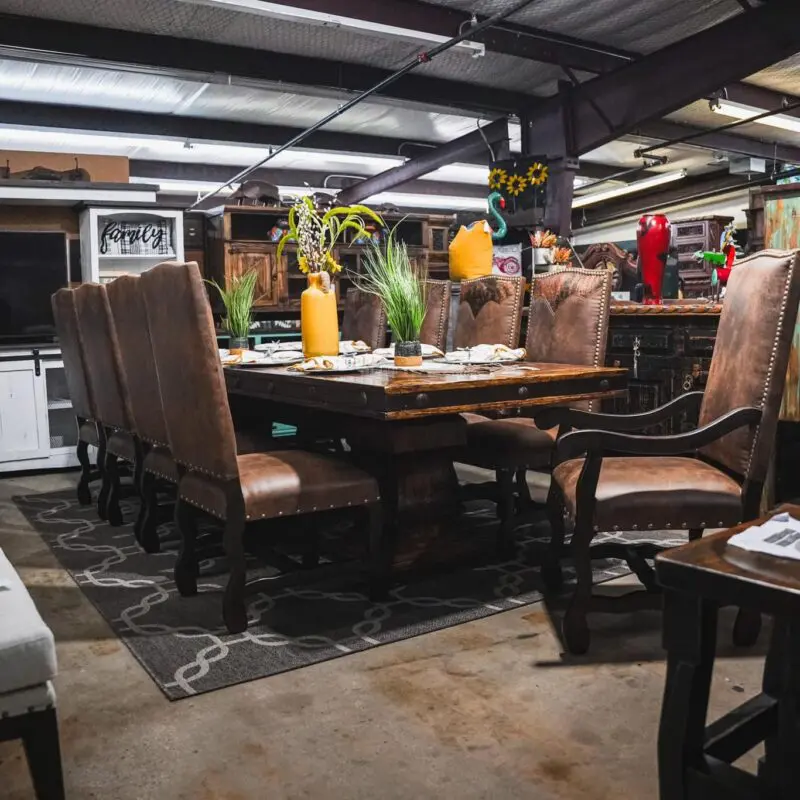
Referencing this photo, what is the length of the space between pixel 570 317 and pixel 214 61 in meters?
4.34

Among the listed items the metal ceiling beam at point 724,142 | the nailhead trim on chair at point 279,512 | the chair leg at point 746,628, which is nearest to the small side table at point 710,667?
the chair leg at point 746,628

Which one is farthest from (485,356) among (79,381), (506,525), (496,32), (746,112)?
(746,112)

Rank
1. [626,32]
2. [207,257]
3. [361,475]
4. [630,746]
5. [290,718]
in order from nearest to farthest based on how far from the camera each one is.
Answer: [630,746] → [290,718] → [361,475] → [626,32] → [207,257]

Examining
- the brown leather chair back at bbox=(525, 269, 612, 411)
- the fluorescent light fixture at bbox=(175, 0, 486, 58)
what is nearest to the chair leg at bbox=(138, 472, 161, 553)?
the brown leather chair back at bbox=(525, 269, 612, 411)

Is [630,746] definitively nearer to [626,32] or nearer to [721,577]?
[721,577]

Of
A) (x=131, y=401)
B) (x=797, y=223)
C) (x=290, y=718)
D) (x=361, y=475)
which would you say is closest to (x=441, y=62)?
(x=797, y=223)

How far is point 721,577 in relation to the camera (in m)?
1.23

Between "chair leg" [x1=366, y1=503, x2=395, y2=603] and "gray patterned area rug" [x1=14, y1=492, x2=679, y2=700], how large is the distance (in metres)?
0.05

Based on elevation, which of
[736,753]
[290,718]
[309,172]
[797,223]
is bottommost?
[290,718]

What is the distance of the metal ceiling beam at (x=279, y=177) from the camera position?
1062 centimetres

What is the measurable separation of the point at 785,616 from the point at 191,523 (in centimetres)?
214

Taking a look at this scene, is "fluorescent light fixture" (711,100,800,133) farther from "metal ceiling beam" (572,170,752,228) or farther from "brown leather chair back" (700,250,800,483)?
"brown leather chair back" (700,250,800,483)

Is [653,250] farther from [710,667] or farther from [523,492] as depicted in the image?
[710,667]

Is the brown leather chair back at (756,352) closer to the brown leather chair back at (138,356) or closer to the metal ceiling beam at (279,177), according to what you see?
the brown leather chair back at (138,356)
